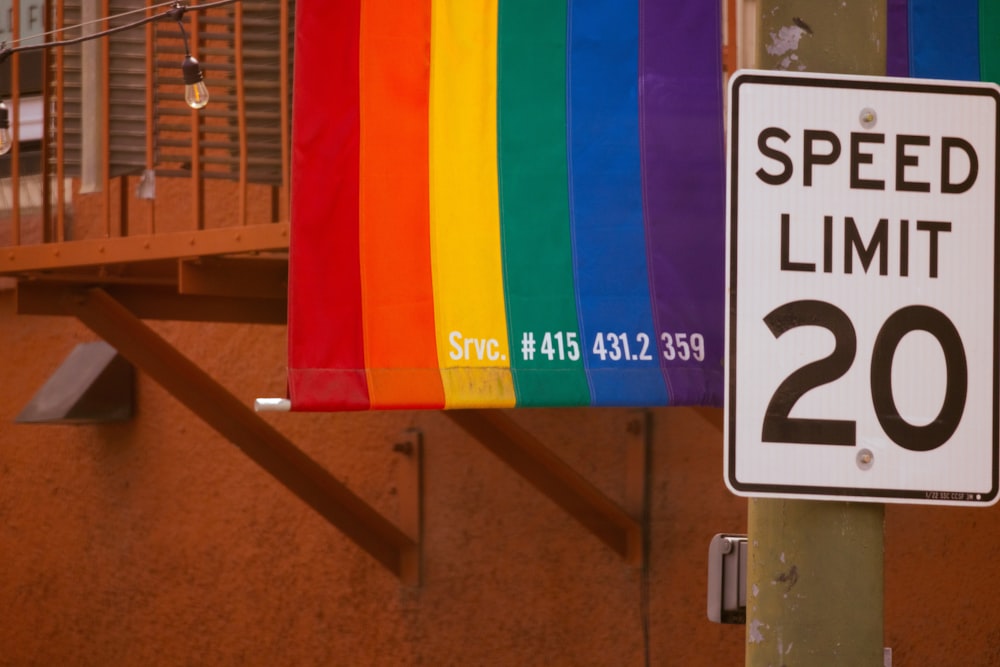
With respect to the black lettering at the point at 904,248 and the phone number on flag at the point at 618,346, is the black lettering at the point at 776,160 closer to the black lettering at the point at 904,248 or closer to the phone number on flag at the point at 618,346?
the black lettering at the point at 904,248

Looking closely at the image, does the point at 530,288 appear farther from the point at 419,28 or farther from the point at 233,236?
the point at 233,236

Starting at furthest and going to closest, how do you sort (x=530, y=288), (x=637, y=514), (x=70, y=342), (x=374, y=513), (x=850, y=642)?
(x=70, y=342) → (x=374, y=513) → (x=637, y=514) → (x=530, y=288) → (x=850, y=642)

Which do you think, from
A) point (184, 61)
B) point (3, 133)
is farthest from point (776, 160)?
point (3, 133)

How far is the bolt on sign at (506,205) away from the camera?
477 centimetres

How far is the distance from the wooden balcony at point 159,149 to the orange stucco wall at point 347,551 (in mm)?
1510

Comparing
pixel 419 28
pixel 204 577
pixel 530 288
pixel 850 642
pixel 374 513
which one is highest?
pixel 419 28

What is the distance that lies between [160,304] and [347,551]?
6.25 ft

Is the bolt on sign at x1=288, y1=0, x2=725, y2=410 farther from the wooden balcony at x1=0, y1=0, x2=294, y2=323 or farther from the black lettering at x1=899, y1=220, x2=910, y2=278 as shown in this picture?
the black lettering at x1=899, y1=220, x2=910, y2=278

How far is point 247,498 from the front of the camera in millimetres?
8508

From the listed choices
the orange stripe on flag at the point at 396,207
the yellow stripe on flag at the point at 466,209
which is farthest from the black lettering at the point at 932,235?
the orange stripe on flag at the point at 396,207

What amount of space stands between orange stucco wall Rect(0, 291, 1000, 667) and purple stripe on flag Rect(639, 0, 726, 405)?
202 cm

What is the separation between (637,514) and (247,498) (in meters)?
2.52

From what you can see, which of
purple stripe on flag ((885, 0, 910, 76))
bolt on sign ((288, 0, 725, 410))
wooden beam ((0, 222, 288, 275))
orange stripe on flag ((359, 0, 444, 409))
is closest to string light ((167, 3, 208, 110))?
wooden beam ((0, 222, 288, 275))

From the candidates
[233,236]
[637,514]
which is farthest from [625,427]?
[233,236]
